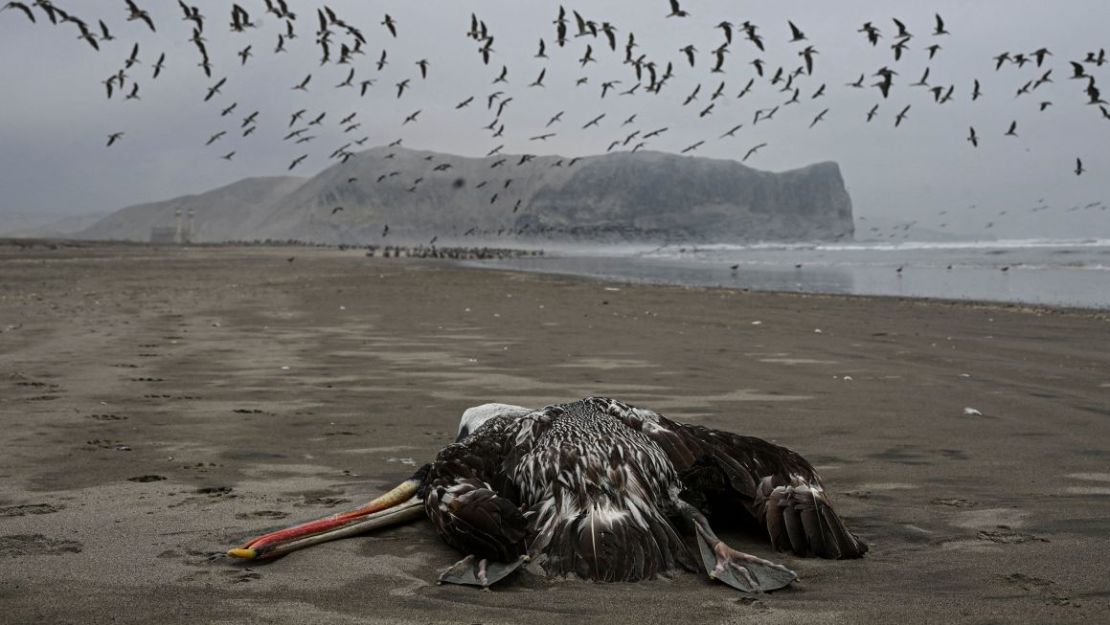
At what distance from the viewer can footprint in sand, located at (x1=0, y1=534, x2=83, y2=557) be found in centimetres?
461

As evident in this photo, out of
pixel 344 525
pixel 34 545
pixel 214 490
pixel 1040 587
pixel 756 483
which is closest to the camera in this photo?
pixel 1040 587

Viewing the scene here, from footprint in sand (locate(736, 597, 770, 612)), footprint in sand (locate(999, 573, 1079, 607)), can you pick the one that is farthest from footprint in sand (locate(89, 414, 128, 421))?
footprint in sand (locate(999, 573, 1079, 607))

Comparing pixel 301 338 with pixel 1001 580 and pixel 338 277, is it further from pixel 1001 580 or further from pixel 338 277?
pixel 338 277

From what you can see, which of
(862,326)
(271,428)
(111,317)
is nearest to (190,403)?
(271,428)

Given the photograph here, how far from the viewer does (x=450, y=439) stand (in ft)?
25.7

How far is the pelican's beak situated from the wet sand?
60mm

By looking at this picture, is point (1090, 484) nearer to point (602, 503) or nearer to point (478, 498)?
point (602, 503)

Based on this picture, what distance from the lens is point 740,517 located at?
5227mm

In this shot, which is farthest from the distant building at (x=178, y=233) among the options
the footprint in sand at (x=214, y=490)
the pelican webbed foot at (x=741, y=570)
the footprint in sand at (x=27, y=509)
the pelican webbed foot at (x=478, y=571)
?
the pelican webbed foot at (x=741, y=570)

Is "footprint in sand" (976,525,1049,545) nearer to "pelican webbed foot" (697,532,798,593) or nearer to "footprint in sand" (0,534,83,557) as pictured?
"pelican webbed foot" (697,532,798,593)

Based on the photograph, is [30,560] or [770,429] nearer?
[30,560]

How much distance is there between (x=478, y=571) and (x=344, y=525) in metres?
0.98

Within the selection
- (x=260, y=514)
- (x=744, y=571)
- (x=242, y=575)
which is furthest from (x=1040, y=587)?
(x=260, y=514)

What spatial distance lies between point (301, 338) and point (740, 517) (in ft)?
39.5
